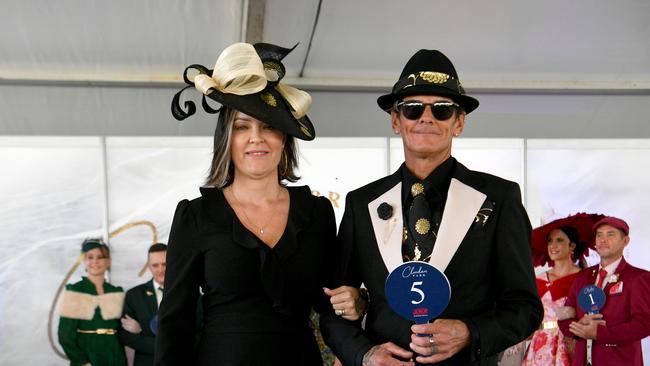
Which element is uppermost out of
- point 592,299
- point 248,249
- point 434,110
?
point 434,110

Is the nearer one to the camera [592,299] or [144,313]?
[592,299]

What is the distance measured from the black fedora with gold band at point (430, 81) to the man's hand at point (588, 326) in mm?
3764

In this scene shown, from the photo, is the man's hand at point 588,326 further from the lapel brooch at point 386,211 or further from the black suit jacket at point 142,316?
the lapel brooch at point 386,211

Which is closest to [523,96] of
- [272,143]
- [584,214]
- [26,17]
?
[584,214]

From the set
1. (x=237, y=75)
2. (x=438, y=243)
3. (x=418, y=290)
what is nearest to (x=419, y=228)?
(x=438, y=243)

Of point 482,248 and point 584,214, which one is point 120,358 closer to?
point 584,214

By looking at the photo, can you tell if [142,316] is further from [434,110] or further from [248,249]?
[434,110]

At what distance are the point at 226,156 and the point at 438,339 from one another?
800 mm

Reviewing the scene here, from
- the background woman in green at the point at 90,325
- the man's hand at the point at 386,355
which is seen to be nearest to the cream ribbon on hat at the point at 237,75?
the man's hand at the point at 386,355

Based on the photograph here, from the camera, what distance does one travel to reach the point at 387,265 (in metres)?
2.26

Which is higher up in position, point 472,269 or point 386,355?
point 472,269

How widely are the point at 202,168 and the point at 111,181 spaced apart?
0.74 metres

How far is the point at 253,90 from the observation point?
242 centimetres

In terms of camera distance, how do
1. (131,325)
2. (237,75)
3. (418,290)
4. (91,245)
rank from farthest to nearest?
(91,245), (131,325), (237,75), (418,290)
